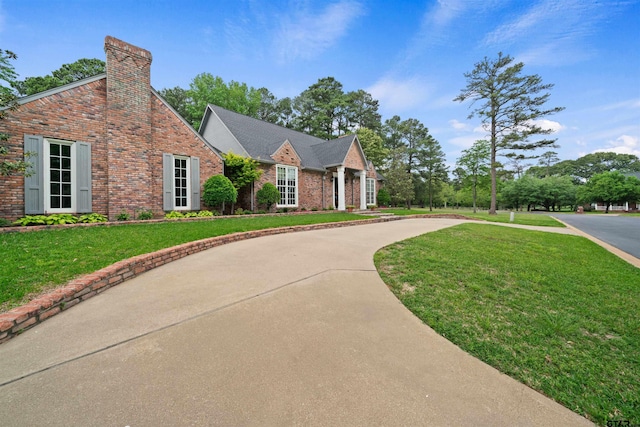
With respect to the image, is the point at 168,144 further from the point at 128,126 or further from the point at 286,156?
the point at 286,156

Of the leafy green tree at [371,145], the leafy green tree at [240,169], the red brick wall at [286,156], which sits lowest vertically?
the leafy green tree at [240,169]

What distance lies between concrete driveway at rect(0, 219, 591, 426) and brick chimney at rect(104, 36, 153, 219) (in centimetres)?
746

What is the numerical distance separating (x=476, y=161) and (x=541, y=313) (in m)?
33.0

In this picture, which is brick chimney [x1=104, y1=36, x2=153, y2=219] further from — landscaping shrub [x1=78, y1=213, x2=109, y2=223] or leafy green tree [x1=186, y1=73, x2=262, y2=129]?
leafy green tree [x1=186, y1=73, x2=262, y2=129]

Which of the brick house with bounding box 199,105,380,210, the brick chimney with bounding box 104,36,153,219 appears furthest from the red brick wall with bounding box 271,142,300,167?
the brick chimney with bounding box 104,36,153,219

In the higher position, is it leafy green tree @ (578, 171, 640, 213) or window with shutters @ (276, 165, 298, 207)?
leafy green tree @ (578, 171, 640, 213)

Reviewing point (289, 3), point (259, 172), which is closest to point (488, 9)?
point (289, 3)

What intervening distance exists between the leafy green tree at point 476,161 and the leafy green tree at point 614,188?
23.0m

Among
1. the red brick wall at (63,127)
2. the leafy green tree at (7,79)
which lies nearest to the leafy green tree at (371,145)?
the red brick wall at (63,127)

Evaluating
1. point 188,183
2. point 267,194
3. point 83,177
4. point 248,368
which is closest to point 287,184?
point 267,194

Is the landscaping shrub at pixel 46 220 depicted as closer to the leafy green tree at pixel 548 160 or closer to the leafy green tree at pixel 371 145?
the leafy green tree at pixel 371 145

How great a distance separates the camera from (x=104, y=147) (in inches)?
343

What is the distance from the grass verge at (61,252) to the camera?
311 cm

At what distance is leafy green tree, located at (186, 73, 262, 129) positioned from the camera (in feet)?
84.0
